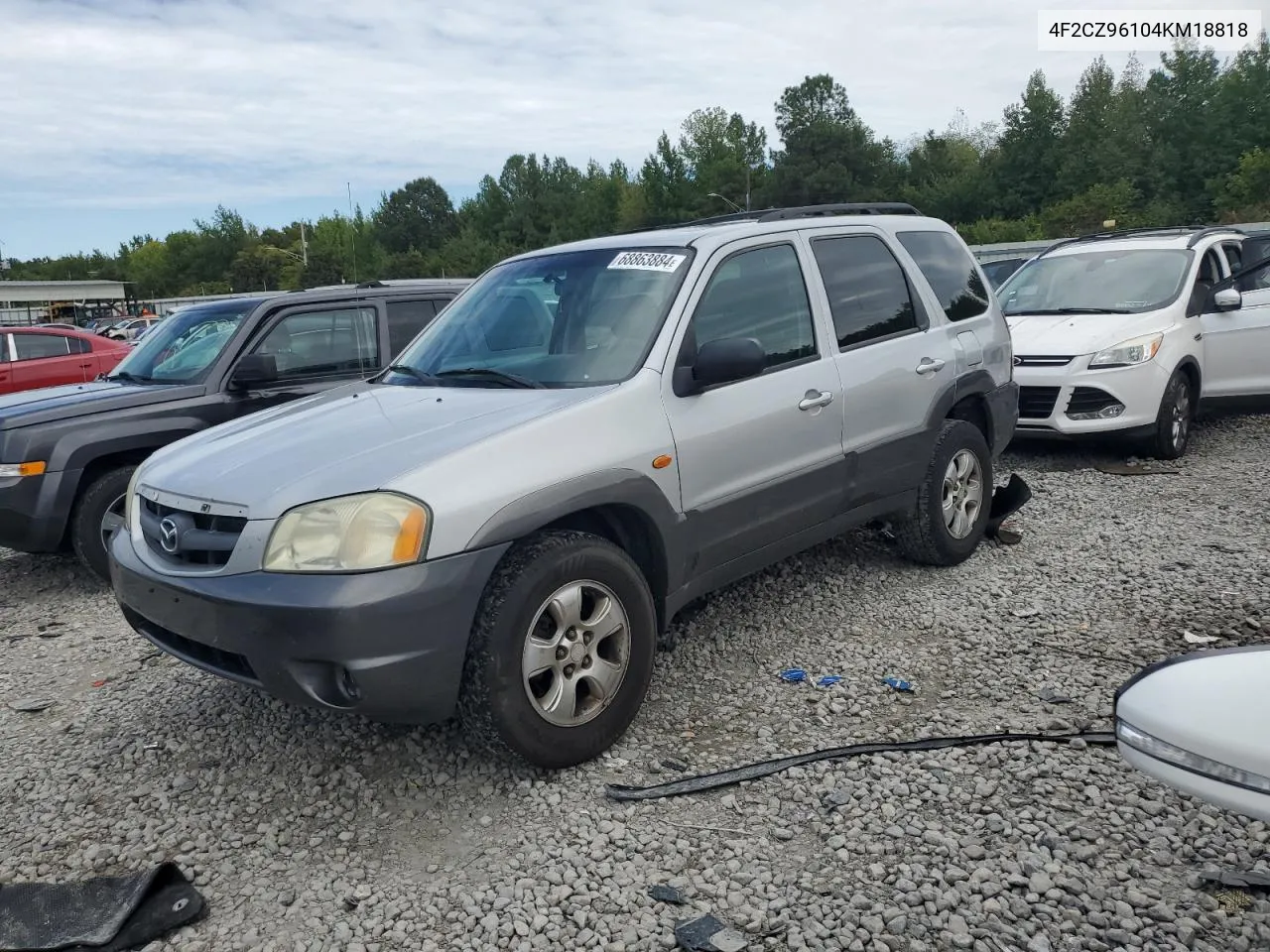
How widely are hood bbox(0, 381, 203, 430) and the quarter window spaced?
369cm

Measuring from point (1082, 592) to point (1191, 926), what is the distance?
270 cm

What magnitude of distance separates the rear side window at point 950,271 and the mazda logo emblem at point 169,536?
12.6 ft

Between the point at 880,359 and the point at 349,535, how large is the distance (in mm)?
2812

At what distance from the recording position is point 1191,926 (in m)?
2.56

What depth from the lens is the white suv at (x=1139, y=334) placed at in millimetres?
7738

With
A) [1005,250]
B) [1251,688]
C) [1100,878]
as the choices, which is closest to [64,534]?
[1100,878]

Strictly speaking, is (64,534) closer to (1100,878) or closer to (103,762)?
(103,762)

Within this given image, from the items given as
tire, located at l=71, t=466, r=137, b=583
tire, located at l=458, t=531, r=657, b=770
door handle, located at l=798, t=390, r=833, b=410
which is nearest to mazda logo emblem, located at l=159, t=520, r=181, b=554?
tire, located at l=458, t=531, r=657, b=770

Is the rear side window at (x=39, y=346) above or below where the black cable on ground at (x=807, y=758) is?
above

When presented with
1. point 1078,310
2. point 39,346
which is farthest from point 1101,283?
point 39,346

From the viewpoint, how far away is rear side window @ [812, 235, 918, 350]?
4.67 metres

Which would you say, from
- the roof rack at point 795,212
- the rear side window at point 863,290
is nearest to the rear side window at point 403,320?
the roof rack at point 795,212

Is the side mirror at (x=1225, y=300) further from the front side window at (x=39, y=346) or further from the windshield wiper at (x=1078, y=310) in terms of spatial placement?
the front side window at (x=39, y=346)

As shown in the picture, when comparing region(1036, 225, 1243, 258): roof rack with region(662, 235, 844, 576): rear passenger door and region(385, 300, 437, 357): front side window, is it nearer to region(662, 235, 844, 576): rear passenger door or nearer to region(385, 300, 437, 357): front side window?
region(662, 235, 844, 576): rear passenger door
